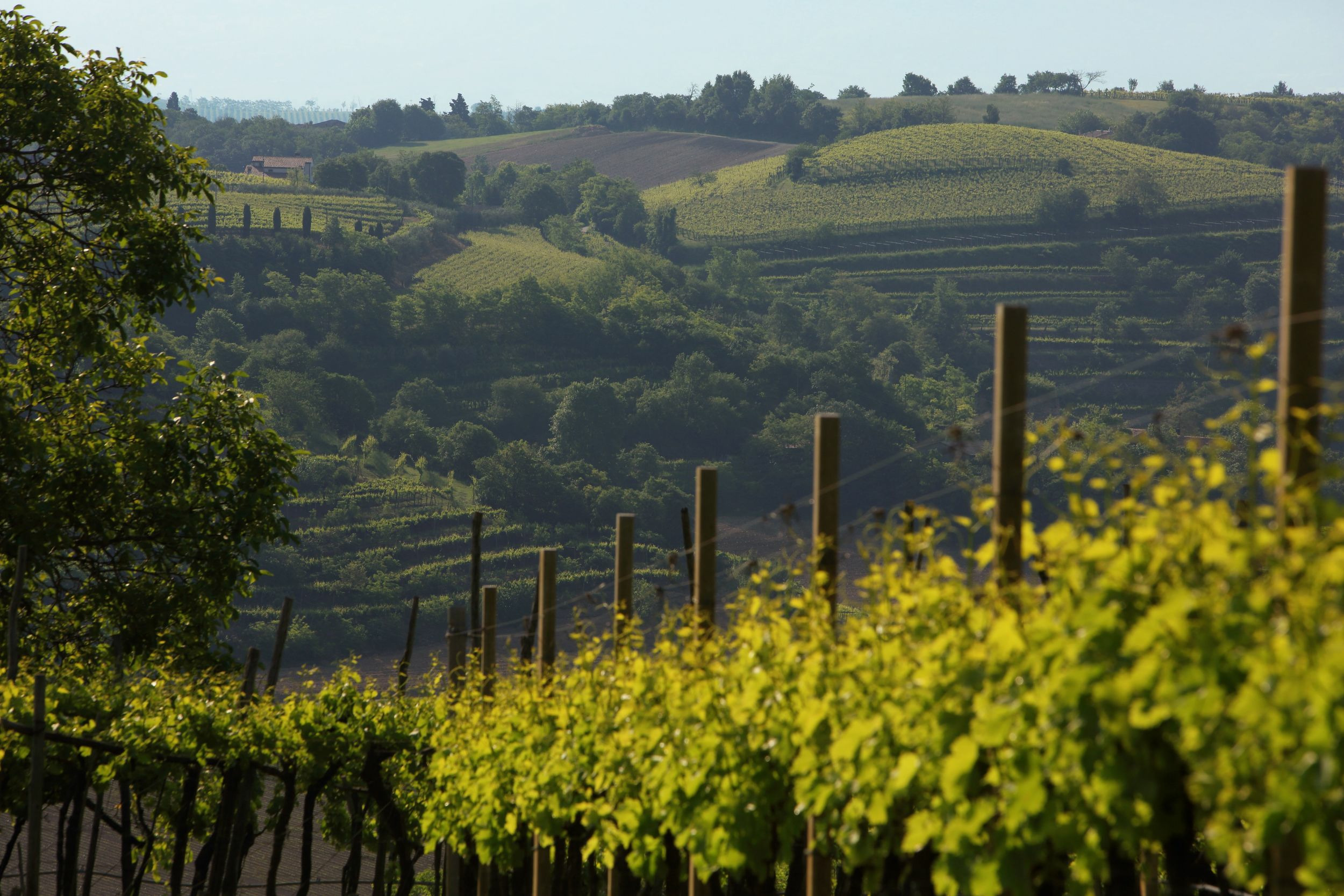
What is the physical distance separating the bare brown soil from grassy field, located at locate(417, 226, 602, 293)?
2177 cm

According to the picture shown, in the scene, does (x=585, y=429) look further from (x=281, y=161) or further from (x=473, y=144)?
(x=473, y=144)

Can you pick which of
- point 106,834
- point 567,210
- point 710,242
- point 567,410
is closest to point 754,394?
point 567,410

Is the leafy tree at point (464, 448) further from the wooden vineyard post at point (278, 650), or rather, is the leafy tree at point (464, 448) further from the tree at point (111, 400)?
the tree at point (111, 400)

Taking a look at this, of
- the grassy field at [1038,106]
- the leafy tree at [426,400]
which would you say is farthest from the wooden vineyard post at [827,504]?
the grassy field at [1038,106]

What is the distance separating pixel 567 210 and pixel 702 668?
131 metres

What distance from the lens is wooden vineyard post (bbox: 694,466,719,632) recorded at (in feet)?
21.7

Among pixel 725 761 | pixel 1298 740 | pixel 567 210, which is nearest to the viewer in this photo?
pixel 1298 740

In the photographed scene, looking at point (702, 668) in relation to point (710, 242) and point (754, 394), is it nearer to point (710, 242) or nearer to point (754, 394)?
point (754, 394)

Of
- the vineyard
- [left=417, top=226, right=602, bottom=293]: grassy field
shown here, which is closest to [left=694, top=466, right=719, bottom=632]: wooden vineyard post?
the vineyard

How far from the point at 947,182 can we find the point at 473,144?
213ft

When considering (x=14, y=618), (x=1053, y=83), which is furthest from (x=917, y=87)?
(x=14, y=618)

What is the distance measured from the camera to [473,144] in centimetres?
16288

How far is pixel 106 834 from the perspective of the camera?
29797mm

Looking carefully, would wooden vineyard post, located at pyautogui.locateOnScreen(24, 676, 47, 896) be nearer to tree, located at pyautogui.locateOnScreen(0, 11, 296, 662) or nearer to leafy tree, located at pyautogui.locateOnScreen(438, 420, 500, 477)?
tree, located at pyautogui.locateOnScreen(0, 11, 296, 662)
